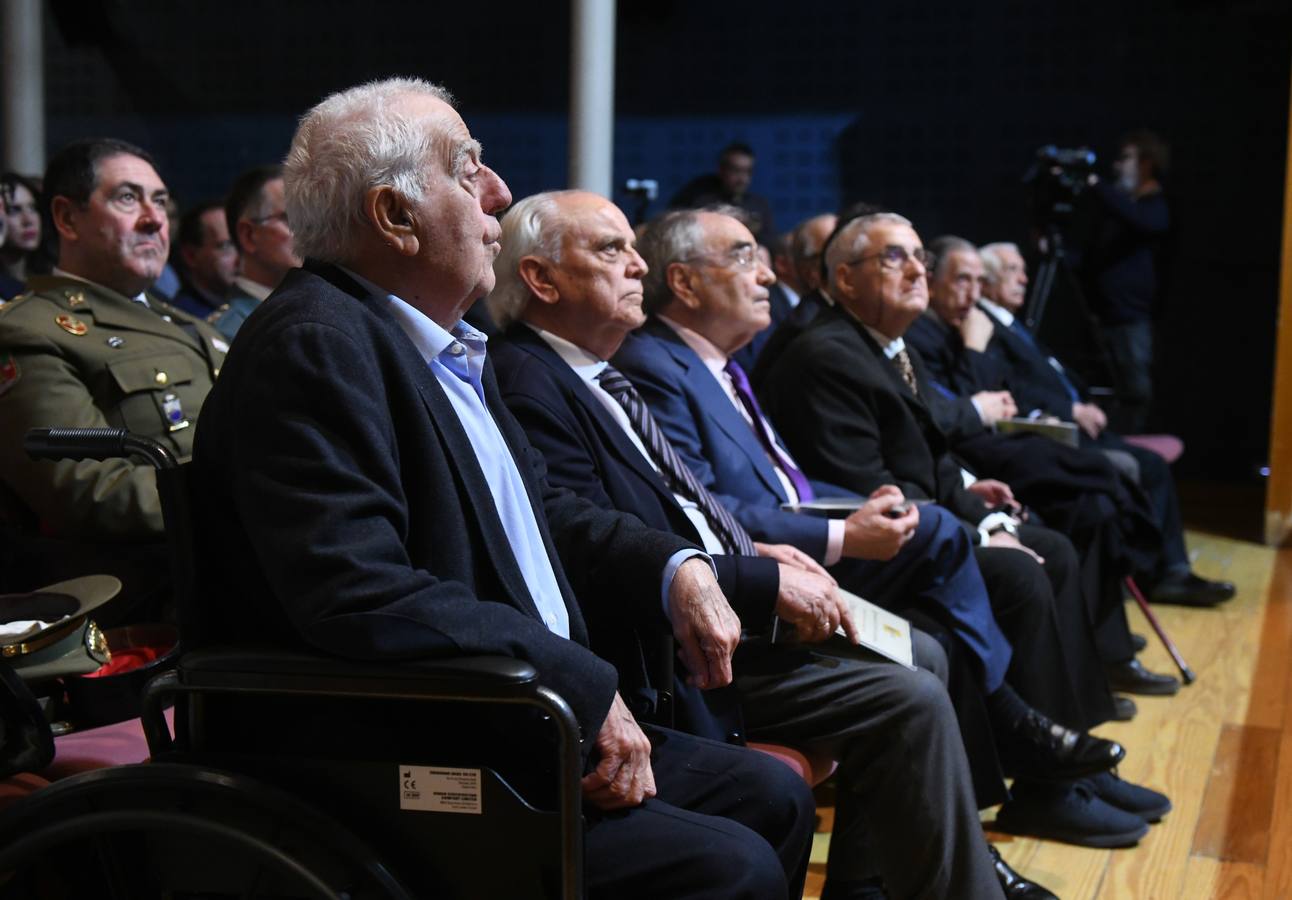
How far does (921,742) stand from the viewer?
207cm

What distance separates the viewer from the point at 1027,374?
4.86 m

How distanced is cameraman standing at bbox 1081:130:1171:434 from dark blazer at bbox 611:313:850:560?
448 centimetres

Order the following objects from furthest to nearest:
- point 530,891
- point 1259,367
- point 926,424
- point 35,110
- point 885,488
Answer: point 1259,367 → point 35,110 → point 926,424 → point 885,488 → point 530,891

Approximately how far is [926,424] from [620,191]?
4.87 meters

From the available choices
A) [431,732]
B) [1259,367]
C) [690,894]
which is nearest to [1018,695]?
[690,894]

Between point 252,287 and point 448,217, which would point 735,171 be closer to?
point 252,287

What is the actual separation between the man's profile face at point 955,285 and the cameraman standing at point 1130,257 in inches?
93.3

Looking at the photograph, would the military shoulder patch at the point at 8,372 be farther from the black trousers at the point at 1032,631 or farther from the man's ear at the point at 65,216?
the black trousers at the point at 1032,631

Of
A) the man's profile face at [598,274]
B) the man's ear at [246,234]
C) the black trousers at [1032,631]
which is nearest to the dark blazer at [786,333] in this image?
the black trousers at [1032,631]

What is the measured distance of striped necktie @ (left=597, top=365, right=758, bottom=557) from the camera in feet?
7.37

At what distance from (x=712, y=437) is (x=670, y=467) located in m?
0.29

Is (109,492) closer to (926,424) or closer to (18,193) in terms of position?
(926,424)

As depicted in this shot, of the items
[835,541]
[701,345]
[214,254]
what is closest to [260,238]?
[214,254]

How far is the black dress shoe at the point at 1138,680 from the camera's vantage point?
3.63 metres
